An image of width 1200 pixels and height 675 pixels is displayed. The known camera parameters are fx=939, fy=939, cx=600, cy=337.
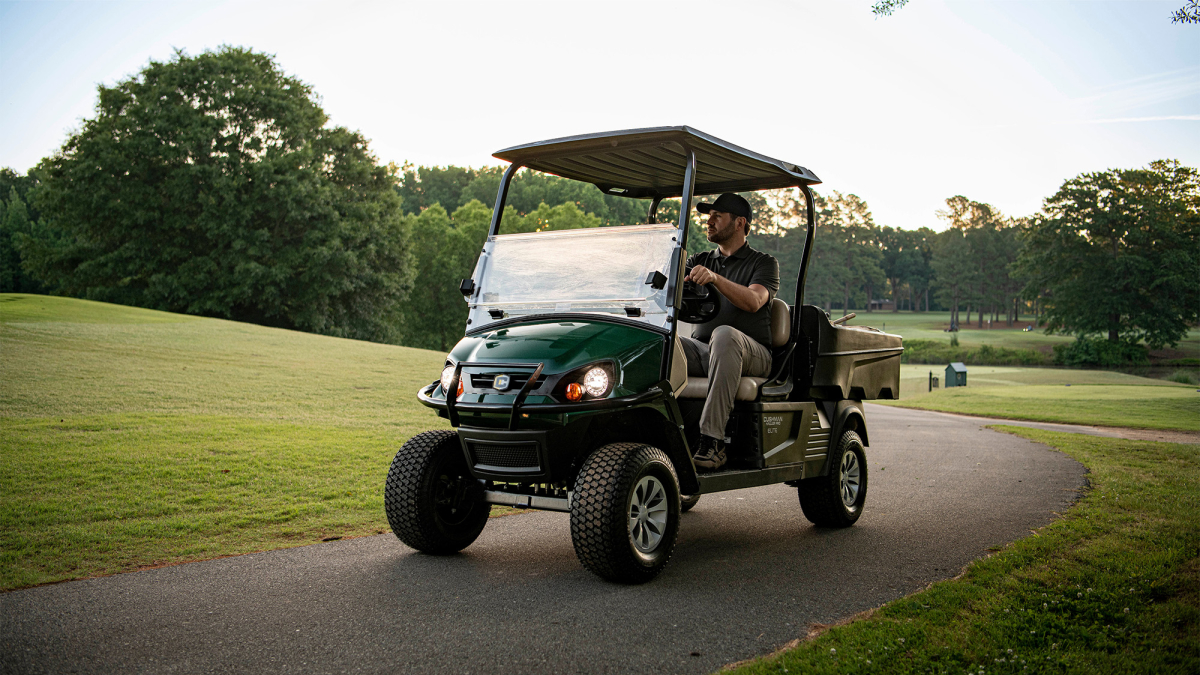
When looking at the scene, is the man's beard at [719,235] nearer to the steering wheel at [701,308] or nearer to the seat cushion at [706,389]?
the steering wheel at [701,308]

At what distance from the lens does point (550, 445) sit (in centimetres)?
530

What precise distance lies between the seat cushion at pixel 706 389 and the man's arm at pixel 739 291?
51 centimetres

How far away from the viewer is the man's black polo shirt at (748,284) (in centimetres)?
679

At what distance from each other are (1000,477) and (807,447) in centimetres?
458

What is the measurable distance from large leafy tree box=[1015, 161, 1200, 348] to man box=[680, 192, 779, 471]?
65.7 m

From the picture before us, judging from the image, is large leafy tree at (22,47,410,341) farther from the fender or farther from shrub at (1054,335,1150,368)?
shrub at (1054,335,1150,368)

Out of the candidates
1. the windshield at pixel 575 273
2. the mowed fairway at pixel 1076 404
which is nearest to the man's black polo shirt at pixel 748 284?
the windshield at pixel 575 273

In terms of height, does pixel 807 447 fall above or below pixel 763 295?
below

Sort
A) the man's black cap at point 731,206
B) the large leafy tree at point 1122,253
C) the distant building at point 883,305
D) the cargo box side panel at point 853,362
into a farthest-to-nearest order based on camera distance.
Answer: the distant building at point 883,305
the large leafy tree at point 1122,253
the cargo box side panel at point 853,362
the man's black cap at point 731,206

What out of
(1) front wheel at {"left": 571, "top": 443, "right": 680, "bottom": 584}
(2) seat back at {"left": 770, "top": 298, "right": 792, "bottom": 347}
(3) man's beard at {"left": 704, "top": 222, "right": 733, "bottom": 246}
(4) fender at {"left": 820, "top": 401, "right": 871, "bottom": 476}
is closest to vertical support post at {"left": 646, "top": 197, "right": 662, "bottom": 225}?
(3) man's beard at {"left": 704, "top": 222, "right": 733, "bottom": 246}

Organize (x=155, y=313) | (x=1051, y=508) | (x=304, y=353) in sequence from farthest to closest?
(x=155, y=313)
(x=304, y=353)
(x=1051, y=508)

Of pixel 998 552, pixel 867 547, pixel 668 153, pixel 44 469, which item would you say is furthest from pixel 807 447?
pixel 44 469

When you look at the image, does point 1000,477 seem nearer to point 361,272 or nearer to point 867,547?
point 867,547

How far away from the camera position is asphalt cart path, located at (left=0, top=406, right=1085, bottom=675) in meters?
4.07
